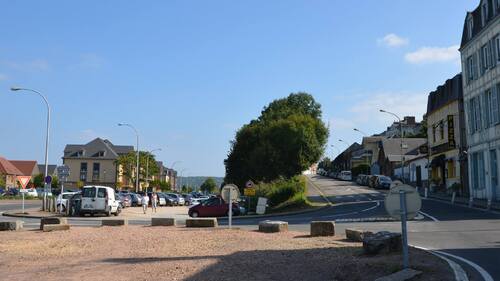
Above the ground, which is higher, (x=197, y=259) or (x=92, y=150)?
(x=92, y=150)

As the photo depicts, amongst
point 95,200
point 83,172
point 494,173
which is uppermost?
point 83,172

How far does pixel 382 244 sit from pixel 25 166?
5893 inches

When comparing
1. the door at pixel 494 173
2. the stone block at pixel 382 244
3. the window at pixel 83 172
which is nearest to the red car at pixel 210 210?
the door at pixel 494 173

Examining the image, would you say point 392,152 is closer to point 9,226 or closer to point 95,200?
point 95,200

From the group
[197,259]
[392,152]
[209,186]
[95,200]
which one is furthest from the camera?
[209,186]

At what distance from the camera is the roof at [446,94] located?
174 ft

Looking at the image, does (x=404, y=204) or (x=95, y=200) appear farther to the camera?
(x=95, y=200)

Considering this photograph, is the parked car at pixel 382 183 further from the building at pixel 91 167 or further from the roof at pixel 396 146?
the building at pixel 91 167

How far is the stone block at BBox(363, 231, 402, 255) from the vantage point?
1224 centimetres

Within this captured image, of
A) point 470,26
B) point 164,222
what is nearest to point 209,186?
point 470,26

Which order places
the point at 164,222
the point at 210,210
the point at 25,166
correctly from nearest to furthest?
the point at 164,222, the point at 210,210, the point at 25,166

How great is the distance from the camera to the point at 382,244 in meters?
12.3

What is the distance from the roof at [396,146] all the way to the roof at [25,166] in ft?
310

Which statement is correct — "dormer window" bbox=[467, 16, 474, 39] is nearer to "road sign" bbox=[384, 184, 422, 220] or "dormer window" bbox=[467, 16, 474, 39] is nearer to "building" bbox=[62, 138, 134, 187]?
"road sign" bbox=[384, 184, 422, 220]
